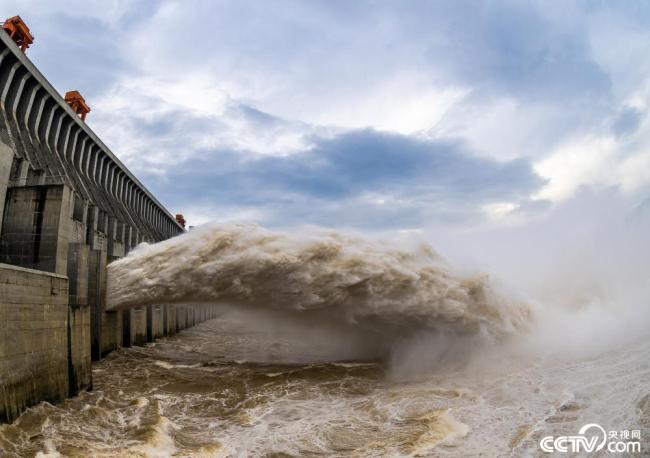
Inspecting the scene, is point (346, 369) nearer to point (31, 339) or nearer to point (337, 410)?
point (337, 410)

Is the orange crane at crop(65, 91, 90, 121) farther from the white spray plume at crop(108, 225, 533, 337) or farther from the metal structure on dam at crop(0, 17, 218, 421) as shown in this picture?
the white spray plume at crop(108, 225, 533, 337)

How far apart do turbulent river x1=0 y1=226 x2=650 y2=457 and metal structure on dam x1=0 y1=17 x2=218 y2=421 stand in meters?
0.86

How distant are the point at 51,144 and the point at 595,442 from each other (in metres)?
37.2

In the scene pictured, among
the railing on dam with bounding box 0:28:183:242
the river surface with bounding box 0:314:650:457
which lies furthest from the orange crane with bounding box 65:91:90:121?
the river surface with bounding box 0:314:650:457

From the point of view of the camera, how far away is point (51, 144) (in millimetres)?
34438

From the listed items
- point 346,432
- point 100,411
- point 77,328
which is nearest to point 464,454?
point 346,432

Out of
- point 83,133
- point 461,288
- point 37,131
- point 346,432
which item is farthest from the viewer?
point 83,133

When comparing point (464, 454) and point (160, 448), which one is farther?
point (160, 448)

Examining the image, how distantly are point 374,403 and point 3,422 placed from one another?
909cm

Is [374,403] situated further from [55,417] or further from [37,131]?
[37,131]

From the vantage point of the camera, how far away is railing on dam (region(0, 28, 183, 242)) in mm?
27062

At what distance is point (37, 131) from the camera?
107ft

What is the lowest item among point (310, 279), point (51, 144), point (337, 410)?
point (337, 410)

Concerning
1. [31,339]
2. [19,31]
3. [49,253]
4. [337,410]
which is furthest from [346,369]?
[19,31]
